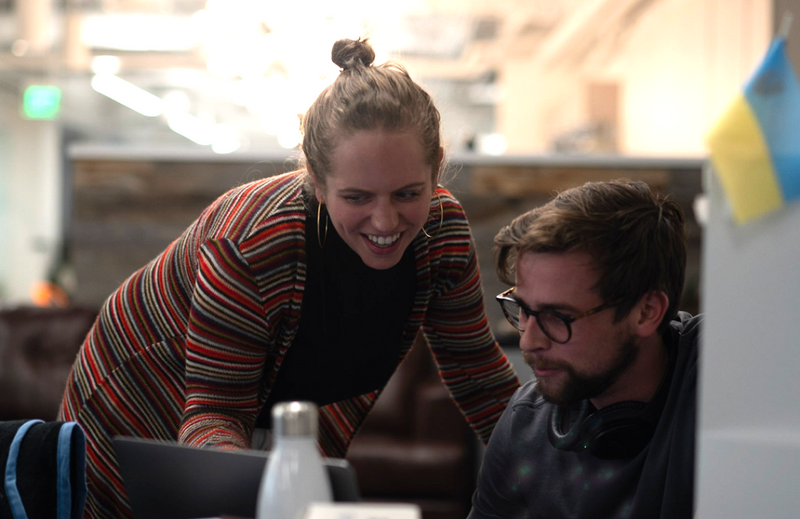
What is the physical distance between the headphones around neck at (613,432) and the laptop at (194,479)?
39 cm

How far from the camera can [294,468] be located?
705 mm

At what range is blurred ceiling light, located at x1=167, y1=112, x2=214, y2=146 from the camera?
11070 mm

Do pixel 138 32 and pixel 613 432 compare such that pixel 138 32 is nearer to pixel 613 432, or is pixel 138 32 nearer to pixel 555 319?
pixel 555 319

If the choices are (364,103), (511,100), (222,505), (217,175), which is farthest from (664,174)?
(511,100)

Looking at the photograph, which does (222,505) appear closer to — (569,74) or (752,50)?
(752,50)

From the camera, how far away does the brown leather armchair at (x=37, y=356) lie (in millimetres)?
2885

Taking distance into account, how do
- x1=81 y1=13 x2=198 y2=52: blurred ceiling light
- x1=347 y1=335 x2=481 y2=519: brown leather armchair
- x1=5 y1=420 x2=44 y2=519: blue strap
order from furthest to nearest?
x1=81 y1=13 x2=198 y2=52: blurred ceiling light
x1=347 y1=335 x2=481 y2=519: brown leather armchair
x1=5 y1=420 x2=44 y2=519: blue strap

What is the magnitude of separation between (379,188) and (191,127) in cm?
1110

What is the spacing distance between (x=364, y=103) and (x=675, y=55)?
5.58m

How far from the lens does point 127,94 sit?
9.65 metres

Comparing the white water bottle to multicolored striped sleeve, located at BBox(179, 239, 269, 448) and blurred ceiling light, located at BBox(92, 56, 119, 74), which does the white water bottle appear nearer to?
multicolored striped sleeve, located at BBox(179, 239, 269, 448)

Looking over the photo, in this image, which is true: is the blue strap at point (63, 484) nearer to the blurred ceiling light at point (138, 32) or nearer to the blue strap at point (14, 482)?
the blue strap at point (14, 482)

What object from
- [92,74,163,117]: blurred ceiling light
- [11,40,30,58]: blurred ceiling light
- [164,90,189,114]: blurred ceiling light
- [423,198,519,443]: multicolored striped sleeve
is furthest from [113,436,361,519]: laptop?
[164,90,189,114]: blurred ceiling light

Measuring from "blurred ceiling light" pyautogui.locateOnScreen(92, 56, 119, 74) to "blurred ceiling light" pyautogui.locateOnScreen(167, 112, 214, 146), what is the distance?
7.74ft
